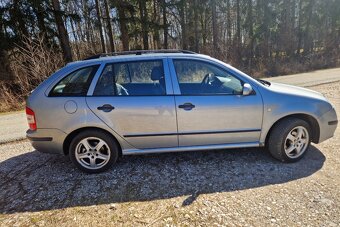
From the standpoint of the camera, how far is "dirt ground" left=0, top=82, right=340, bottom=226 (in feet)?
8.88

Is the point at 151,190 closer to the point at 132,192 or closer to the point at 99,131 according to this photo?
the point at 132,192

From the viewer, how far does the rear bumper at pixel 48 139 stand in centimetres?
354

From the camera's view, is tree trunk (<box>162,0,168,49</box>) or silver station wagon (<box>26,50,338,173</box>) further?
tree trunk (<box>162,0,168,49</box>)

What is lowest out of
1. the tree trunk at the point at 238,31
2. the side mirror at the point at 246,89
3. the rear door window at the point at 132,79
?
the side mirror at the point at 246,89

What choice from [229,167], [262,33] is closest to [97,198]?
[229,167]

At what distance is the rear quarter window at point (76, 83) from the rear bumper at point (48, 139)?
0.56 metres

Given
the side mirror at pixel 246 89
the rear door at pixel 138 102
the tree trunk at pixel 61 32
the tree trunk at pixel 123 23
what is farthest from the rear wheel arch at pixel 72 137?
the tree trunk at pixel 123 23

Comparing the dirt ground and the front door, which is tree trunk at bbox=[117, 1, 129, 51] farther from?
the front door

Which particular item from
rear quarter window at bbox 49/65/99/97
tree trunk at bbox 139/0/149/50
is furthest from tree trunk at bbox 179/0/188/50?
rear quarter window at bbox 49/65/99/97

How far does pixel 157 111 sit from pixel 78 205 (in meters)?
1.59

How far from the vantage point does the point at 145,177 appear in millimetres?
3562

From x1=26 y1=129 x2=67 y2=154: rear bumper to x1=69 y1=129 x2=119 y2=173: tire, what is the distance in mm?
180

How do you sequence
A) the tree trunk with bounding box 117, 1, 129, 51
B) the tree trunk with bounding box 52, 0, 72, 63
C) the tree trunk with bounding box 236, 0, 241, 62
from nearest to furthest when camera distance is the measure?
1. the tree trunk with bounding box 52, 0, 72, 63
2. the tree trunk with bounding box 117, 1, 129, 51
3. the tree trunk with bounding box 236, 0, 241, 62

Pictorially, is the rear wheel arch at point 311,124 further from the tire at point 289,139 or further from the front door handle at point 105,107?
the front door handle at point 105,107
